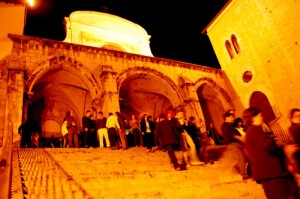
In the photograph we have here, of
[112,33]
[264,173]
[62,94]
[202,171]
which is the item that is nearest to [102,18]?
[112,33]

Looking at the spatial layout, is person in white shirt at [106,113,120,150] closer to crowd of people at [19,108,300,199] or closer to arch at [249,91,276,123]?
crowd of people at [19,108,300,199]

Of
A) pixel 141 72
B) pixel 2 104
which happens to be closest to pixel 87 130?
pixel 2 104

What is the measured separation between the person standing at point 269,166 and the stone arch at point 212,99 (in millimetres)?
14889

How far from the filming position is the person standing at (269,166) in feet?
9.99

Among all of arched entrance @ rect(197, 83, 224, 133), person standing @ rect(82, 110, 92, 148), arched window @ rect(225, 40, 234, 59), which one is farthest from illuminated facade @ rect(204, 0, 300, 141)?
person standing @ rect(82, 110, 92, 148)

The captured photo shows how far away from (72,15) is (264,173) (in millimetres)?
20016

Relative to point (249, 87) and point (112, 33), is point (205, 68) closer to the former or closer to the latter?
point (249, 87)

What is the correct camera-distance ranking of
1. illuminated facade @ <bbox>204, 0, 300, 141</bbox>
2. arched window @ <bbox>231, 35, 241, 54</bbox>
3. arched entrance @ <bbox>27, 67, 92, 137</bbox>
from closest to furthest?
illuminated facade @ <bbox>204, 0, 300, 141</bbox> < arched entrance @ <bbox>27, 67, 92, 137</bbox> < arched window @ <bbox>231, 35, 241, 54</bbox>

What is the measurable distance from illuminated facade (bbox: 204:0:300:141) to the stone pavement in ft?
29.1

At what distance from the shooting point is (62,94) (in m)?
18.1

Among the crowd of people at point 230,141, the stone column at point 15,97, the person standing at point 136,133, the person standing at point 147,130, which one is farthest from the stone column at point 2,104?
the person standing at point 147,130

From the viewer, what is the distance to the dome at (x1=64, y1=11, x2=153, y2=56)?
64.7ft

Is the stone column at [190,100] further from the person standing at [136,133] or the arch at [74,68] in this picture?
the person standing at [136,133]

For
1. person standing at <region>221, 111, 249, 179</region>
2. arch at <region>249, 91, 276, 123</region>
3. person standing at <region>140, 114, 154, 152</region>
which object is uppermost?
arch at <region>249, 91, 276, 123</region>
